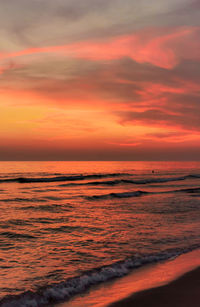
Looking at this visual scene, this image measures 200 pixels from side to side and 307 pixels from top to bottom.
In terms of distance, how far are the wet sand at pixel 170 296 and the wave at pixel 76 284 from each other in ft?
4.44

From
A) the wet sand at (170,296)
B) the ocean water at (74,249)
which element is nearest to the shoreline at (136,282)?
the wet sand at (170,296)

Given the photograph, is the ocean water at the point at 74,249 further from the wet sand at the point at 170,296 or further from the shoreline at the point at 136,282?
the wet sand at the point at 170,296

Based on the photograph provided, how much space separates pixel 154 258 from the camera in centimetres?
891

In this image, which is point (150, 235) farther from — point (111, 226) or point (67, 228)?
point (67, 228)

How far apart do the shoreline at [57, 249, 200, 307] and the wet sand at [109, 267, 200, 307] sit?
5.2 inches

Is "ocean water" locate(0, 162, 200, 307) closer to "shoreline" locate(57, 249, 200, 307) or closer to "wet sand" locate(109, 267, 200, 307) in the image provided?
"shoreline" locate(57, 249, 200, 307)

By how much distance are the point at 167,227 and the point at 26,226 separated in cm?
771

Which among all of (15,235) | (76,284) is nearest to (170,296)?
(76,284)

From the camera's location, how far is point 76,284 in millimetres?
6805

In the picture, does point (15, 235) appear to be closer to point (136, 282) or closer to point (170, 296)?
point (136, 282)

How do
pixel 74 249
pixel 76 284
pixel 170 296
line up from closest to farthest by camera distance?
pixel 170 296 < pixel 76 284 < pixel 74 249

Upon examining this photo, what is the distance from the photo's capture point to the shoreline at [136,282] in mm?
5855

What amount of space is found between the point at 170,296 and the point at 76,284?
2.41 m

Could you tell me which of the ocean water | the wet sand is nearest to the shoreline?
the wet sand
